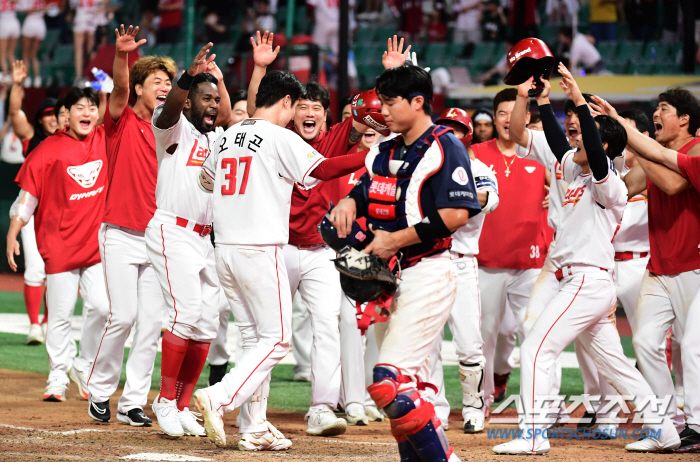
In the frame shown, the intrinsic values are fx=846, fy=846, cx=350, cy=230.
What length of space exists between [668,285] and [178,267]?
316cm

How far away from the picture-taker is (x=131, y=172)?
580 cm

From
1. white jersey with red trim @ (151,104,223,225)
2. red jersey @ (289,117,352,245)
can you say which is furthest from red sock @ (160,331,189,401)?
red jersey @ (289,117,352,245)

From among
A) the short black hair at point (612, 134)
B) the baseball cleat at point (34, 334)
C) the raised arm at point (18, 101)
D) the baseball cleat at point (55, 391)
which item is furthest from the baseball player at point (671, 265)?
the baseball cleat at point (34, 334)

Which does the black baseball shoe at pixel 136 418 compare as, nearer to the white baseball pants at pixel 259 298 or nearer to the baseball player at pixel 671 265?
the white baseball pants at pixel 259 298

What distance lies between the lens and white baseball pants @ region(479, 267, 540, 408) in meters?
6.62

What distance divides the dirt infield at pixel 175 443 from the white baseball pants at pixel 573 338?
338 millimetres

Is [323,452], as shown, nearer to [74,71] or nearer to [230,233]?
[230,233]

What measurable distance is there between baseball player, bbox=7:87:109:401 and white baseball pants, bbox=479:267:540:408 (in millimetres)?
2993

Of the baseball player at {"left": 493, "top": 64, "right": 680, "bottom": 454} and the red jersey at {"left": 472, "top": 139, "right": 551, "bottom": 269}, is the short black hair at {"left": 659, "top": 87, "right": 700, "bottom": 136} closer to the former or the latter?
the baseball player at {"left": 493, "top": 64, "right": 680, "bottom": 454}

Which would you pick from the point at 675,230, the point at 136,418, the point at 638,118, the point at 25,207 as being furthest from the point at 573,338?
the point at 25,207

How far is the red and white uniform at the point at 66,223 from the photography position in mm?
6699

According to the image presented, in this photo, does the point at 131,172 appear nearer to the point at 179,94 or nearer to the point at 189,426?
the point at 179,94

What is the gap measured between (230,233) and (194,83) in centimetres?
133

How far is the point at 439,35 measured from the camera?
57.3 ft
